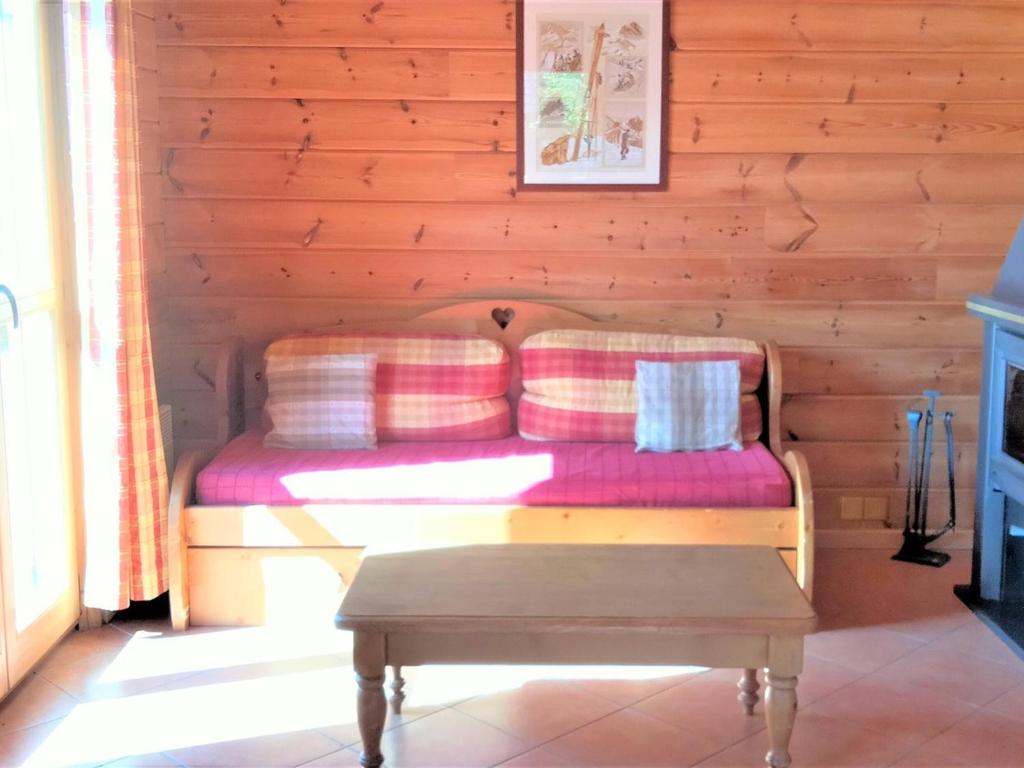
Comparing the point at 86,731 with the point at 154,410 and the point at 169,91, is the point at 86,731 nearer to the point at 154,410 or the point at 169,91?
the point at 154,410

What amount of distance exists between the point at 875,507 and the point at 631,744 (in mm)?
1855

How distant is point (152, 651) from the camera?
133 inches

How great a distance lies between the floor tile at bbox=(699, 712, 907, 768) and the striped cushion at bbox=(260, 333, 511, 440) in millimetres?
1519

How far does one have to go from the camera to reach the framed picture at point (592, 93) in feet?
13.0

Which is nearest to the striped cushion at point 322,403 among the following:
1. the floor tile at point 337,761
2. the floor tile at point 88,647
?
the floor tile at point 88,647

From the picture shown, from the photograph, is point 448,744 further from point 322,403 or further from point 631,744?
point 322,403

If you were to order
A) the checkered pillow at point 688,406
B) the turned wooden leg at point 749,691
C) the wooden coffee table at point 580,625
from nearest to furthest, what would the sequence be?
1. the wooden coffee table at point 580,625
2. the turned wooden leg at point 749,691
3. the checkered pillow at point 688,406

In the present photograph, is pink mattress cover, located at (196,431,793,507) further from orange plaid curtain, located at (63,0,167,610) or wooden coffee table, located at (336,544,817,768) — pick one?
wooden coffee table, located at (336,544,817,768)

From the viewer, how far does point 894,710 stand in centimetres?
299

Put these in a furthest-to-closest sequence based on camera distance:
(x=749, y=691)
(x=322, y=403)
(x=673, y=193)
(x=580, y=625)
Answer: (x=673, y=193) → (x=322, y=403) → (x=749, y=691) → (x=580, y=625)

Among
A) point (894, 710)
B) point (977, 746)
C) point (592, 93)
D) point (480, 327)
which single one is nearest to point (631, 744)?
point (894, 710)

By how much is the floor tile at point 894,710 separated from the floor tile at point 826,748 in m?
0.04

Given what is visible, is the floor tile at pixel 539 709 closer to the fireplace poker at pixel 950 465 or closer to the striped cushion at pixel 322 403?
the striped cushion at pixel 322 403

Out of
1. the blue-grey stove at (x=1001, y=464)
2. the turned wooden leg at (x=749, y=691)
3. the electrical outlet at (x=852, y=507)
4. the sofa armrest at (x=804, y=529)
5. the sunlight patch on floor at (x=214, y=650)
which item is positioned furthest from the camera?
the electrical outlet at (x=852, y=507)
